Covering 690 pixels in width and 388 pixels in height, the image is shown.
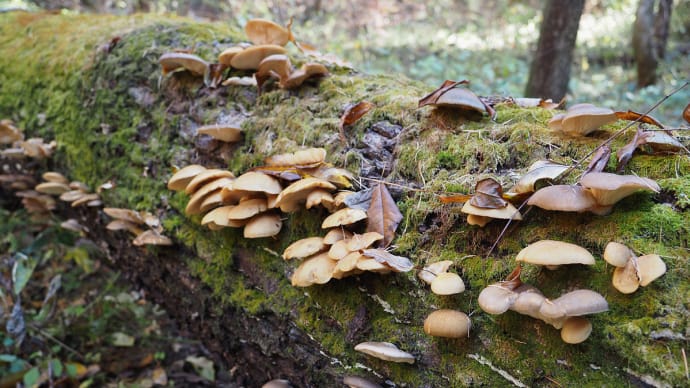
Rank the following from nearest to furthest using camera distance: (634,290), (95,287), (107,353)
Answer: (634,290), (107,353), (95,287)

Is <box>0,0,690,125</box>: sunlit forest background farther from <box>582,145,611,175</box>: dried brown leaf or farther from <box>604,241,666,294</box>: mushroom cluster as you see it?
<box>604,241,666,294</box>: mushroom cluster

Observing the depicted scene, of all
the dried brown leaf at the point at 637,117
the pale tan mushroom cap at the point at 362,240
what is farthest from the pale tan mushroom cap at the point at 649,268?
the pale tan mushroom cap at the point at 362,240

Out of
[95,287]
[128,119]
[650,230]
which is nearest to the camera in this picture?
[650,230]

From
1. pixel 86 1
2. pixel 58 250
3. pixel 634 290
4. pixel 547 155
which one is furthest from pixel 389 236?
pixel 86 1

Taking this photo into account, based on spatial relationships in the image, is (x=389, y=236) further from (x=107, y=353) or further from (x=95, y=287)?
(x=95, y=287)

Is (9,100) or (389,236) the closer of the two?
(389,236)

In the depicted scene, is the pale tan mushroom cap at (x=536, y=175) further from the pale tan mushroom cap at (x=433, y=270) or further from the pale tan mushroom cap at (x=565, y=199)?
the pale tan mushroom cap at (x=433, y=270)

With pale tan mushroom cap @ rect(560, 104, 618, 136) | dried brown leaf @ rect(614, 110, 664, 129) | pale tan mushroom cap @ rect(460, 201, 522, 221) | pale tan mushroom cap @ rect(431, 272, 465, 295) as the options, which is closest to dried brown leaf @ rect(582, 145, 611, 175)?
pale tan mushroom cap @ rect(560, 104, 618, 136)
